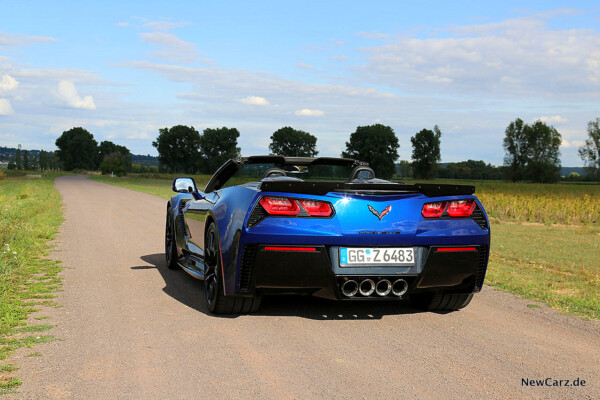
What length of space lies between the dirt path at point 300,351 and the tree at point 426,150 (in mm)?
126749

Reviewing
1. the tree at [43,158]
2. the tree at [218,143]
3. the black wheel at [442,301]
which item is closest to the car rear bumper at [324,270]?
the black wheel at [442,301]

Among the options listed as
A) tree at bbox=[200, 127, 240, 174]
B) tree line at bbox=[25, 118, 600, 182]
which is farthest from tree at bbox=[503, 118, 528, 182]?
tree at bbox=[200, 127, 240, 174]

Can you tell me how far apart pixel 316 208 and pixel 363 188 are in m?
0.43

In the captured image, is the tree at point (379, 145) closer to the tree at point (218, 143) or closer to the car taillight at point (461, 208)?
the tree at point (218, 143)

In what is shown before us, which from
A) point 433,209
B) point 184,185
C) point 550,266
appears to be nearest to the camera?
point 433,209

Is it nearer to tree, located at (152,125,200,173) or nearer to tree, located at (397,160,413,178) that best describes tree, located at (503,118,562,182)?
tree, located at (397,160,413,178)

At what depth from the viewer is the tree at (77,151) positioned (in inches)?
7092

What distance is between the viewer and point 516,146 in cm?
11244

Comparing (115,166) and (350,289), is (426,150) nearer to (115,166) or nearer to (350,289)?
(115,166)

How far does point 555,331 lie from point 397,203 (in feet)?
5.62

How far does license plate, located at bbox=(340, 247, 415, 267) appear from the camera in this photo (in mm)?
4613

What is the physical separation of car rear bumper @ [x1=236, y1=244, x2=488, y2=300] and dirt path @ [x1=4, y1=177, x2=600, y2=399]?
35 cm

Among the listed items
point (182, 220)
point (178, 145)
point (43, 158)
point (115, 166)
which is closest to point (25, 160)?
point (43, 158)

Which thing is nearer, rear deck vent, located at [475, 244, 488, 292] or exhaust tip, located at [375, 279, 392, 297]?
exhaust tip, located at [375, 279, 392, 297]
